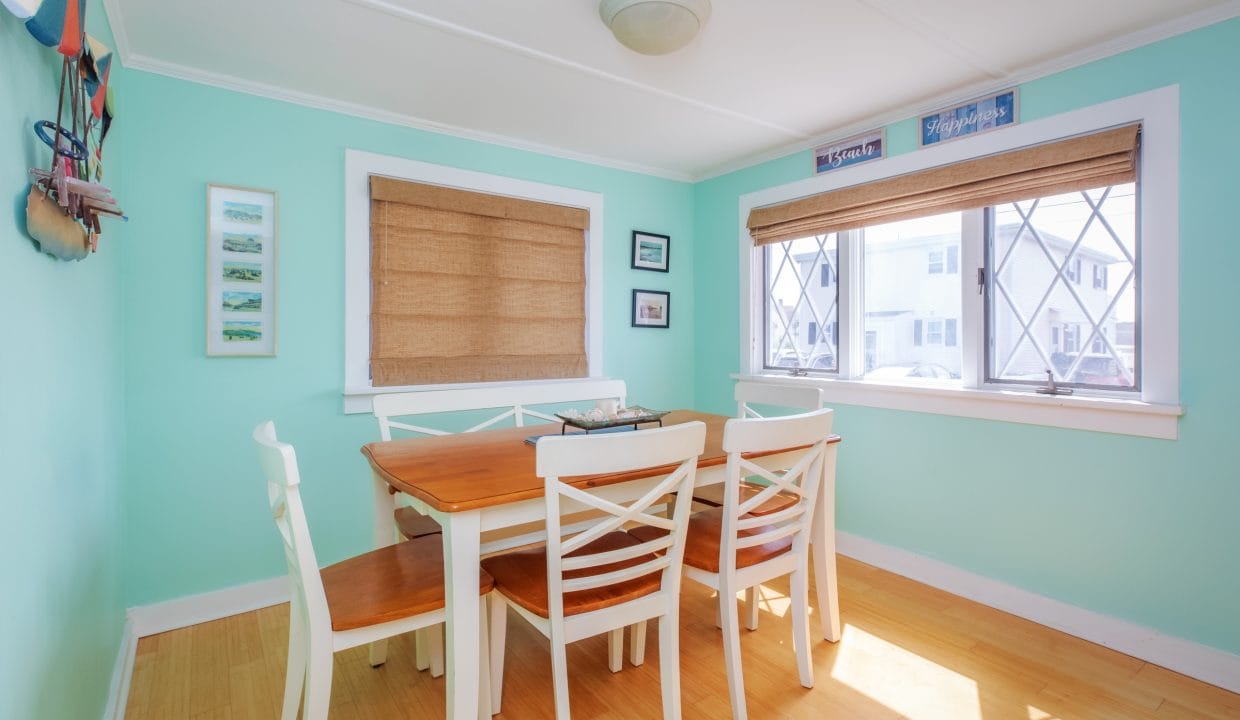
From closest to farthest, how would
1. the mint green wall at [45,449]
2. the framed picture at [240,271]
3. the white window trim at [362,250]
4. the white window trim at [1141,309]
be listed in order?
1. the mint green wall at [45,449]
2. the white window trim at [1141,309]
3. the framed picture at [240,271]
4. the white window trim at [362,250]

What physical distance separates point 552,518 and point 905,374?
90.4 inches

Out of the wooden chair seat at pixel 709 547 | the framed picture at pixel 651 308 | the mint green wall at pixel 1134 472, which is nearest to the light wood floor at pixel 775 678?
the mint green wall at pixel 1134 472

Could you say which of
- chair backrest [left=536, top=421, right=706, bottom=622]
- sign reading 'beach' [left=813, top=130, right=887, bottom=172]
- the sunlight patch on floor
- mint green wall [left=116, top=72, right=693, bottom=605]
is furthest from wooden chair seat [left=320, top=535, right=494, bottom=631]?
sign reading 'beach' [left=813, top=130, right=887, bottom=172]

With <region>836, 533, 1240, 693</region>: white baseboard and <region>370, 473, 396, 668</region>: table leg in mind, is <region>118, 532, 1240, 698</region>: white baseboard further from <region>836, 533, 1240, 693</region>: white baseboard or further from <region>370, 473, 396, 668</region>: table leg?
<region>370, 473, 396, 668</region>: table leg

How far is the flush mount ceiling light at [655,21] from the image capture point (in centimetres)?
168

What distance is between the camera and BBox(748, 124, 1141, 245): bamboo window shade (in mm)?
2094

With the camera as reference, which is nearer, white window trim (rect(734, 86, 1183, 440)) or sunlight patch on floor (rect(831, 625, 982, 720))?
sunlight patch on floor (rect(831, 625, 982, 720))

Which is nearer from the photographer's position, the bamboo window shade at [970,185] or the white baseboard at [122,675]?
the white baseboard at [122,675]

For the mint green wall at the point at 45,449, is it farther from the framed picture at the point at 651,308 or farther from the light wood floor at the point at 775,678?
the framed picture at the point at 651,308

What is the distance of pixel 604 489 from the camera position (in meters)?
1.55

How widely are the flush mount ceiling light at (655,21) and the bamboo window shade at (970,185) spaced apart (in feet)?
4.80

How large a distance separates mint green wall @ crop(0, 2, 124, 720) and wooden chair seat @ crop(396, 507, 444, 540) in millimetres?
817

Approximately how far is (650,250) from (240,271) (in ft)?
7.52

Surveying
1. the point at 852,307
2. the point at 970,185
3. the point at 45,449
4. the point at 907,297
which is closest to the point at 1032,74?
the point at 970,185
